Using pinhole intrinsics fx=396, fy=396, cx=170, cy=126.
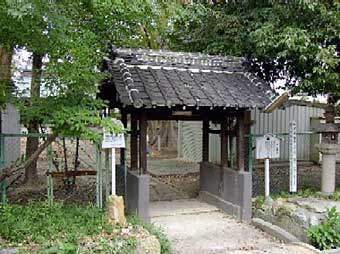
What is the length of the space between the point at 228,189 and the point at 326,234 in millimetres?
2463

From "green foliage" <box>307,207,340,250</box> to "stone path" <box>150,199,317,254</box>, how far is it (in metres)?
0.46

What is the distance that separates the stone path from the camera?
639cm

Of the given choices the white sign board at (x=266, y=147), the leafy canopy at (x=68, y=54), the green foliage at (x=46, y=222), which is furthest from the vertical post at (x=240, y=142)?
the green foliage at (x=46, y=222)

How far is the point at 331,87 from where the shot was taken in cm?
829

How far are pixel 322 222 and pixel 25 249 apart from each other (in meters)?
4.83

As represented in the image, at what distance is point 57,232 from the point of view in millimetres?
5660

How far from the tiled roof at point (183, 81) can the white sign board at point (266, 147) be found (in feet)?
2.74

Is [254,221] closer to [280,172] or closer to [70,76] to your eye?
[70,76]

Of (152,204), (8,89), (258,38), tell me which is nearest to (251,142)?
(258,38)

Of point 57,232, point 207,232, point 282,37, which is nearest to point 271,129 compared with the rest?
point 282,37

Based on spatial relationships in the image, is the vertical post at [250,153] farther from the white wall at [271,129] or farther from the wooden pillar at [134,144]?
the white wall at [271,129]

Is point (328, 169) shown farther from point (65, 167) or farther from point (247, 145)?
point (65, 167)

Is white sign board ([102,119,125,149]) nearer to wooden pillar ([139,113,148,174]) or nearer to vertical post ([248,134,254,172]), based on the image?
wooden pillar ([139,113,148,174])

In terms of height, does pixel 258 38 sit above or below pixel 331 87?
above
